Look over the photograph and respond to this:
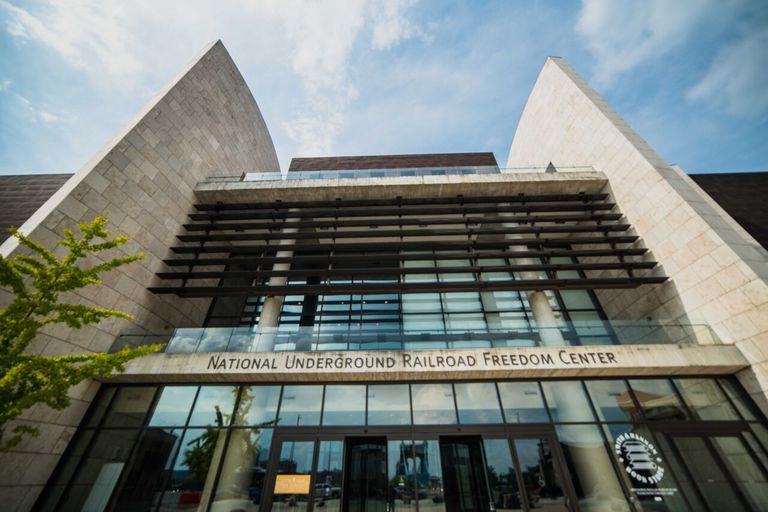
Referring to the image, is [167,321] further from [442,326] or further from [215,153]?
[442,326]

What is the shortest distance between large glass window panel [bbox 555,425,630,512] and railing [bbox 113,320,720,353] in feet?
9.41

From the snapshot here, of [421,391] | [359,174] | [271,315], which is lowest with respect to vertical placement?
[421,391]

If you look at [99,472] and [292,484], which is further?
[99,472]

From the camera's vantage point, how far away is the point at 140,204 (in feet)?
46.0

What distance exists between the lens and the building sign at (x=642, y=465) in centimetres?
913

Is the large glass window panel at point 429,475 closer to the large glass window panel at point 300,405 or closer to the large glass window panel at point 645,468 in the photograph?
the large glass window panel at point 300,405

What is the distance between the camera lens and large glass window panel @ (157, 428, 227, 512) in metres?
9.52

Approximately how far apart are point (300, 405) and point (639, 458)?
11099 millimetres

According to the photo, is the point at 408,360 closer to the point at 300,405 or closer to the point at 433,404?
the point at 433,404

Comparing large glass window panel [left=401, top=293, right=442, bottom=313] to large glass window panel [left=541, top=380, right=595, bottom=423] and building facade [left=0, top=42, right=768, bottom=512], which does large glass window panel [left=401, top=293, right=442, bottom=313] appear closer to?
building facade [left=0, top=42, right=768, bottom=512]

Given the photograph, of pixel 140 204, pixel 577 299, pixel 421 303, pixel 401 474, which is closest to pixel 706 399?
pixel 577 299

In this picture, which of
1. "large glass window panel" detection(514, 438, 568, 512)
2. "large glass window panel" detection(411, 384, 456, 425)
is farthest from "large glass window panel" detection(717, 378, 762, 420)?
"large glass window panel" detection(411, 384, 456, 425)

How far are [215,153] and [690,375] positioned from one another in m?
25.6

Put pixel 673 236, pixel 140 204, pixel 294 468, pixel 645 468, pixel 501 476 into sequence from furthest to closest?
Answer: pixel 140 204, pixel 673 236, pixel 294 468, pixel 501 476, pixel 645 468
